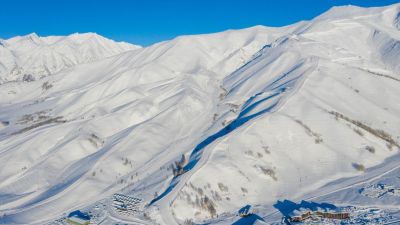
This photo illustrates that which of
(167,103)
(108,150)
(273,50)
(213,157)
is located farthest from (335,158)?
(273,50)

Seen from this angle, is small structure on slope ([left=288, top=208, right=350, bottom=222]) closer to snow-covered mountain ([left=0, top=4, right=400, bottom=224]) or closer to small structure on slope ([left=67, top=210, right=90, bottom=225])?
snow-covered mountain ([left=0, top=4, right=400, bottom=224])

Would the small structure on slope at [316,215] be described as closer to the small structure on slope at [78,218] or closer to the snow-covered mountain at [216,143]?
the snow-covered mountain at [216,143]

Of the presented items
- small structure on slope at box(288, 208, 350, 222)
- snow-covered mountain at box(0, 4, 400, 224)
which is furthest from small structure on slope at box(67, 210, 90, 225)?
small structure on slope at box(288, 208, 350, 222)

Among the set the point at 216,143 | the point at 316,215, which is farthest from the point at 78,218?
the point at 316,215

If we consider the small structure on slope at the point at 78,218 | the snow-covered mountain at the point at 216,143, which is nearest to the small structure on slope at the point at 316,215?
the snow-covered mountain at the point at 216,143

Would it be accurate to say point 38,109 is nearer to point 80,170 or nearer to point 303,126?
point 80,170

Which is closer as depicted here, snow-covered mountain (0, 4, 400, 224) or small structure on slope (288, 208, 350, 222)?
small structure on slope (288, 208, 350, 222)

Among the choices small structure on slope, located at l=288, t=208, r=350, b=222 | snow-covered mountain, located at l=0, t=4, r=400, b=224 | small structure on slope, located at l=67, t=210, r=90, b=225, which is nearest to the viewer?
small structure on slope, located at l=288, t=208, r=350, b=222
